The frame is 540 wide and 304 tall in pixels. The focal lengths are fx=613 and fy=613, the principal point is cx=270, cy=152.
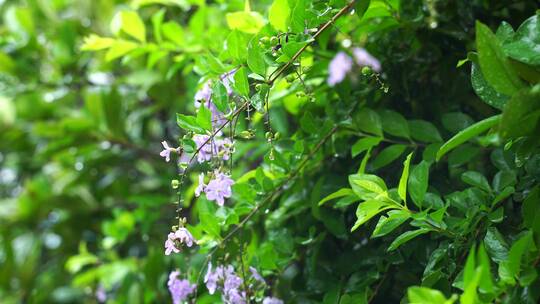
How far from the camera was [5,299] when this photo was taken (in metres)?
1.71

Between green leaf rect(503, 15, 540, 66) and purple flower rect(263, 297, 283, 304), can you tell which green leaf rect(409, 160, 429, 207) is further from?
purple flower rect(263, 297, 283, 304)

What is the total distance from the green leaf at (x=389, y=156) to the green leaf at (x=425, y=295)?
12.1 inches

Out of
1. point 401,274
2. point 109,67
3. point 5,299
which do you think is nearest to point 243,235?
point 401,274

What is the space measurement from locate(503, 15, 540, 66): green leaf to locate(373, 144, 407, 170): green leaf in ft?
0.90

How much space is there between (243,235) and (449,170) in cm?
32

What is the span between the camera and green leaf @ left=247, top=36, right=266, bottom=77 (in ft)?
2.34

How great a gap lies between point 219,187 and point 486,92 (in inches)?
13.3

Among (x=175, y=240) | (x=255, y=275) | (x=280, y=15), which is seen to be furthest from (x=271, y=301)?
(x=280, y=15)

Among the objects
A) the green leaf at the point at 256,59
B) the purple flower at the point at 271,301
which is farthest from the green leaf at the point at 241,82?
the purple flower at the point at 271,301

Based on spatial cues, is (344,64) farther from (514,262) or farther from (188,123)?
(514,262)

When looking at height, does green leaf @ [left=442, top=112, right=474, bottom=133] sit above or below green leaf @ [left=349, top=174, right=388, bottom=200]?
below

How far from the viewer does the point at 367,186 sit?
71 centimetres

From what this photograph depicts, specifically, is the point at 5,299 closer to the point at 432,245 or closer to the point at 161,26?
the point at 161,26

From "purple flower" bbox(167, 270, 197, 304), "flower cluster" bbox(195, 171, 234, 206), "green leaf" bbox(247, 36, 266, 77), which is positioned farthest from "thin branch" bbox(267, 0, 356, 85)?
"purple flower" bbox(167, 270, 197, 304)
